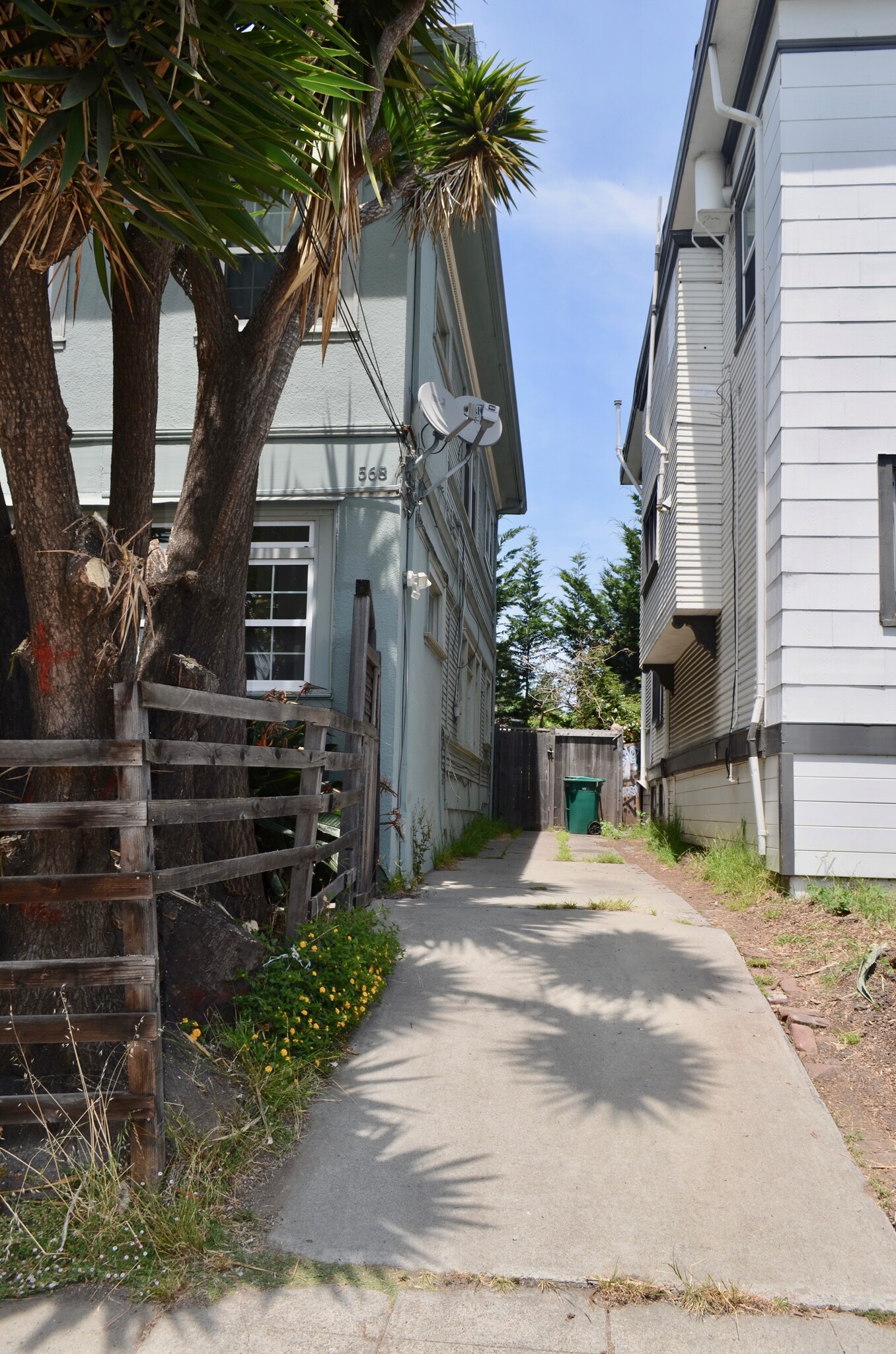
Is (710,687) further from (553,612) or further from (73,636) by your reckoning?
(553,612)

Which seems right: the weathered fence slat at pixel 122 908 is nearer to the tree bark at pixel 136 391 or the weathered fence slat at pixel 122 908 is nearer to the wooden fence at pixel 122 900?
the wooden fence at pixel 122 900

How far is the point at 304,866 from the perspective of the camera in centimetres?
487

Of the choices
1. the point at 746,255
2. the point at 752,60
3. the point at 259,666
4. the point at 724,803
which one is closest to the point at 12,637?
the point at 259,666

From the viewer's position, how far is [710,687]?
417 inches

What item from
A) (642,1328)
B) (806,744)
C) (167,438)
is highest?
(167,438)

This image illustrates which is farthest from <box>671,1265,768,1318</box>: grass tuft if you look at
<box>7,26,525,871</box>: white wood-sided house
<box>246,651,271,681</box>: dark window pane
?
<box>246,651,271,681</box>: dark window pane

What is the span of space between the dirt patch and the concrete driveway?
0.12m

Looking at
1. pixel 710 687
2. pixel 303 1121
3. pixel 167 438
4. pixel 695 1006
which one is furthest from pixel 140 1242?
pixel 710 687

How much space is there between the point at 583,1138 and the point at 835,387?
5545 millimetres

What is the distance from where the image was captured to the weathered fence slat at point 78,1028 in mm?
3086

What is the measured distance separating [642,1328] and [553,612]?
26.1 m

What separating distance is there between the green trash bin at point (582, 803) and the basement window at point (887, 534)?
10.3 metres

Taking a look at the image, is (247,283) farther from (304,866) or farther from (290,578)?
(304,866)

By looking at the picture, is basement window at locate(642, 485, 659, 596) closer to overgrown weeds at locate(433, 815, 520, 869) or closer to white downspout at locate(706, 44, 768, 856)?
overgrown weeds at locate(433, 815, 520, 869)
